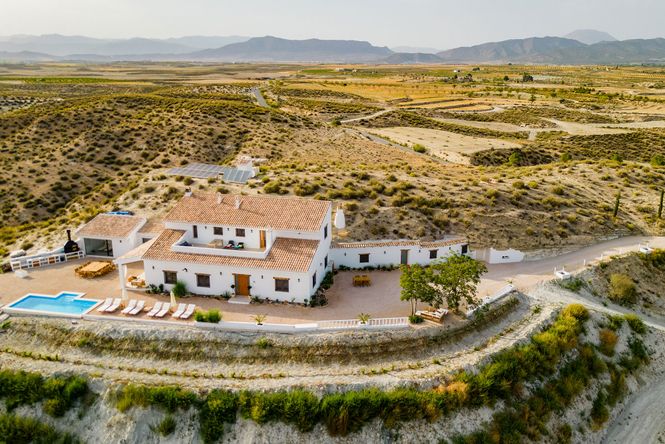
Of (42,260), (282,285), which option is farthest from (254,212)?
(42,260)

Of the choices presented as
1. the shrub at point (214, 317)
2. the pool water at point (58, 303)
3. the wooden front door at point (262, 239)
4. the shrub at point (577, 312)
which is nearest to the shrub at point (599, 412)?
the shrub at point (577, 312)

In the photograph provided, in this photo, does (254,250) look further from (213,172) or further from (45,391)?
(213,172)

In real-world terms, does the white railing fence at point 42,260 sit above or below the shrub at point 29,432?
above

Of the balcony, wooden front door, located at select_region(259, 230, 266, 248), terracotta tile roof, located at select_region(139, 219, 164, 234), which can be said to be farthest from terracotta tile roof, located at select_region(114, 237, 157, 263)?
wooden front door, located at select_region(259, 230, 266, 248)

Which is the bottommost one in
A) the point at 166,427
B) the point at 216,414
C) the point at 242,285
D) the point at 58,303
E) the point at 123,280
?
the point at 166,427


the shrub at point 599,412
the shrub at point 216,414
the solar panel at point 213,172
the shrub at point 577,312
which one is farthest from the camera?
the solar panel at point 213,172

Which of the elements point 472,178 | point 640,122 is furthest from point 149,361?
point 640,122

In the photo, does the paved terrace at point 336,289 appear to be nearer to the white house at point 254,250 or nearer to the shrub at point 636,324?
the white house at point 254,250
